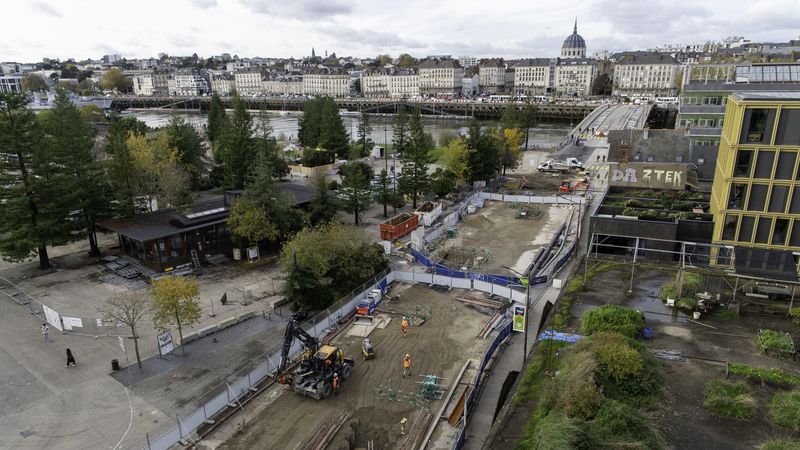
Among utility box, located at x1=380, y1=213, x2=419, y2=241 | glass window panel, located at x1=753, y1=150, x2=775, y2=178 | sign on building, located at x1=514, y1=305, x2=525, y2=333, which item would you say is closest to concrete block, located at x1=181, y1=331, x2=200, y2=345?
sign on building, located at x1=514, y1=305, x2=525, y2=333

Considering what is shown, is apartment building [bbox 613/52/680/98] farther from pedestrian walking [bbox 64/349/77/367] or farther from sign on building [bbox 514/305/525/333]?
pedestrian walking [bbox 64/349/77/367]

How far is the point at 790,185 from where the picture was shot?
2681 centimetres

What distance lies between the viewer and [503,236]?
144 feet

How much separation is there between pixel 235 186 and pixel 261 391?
35.3 m

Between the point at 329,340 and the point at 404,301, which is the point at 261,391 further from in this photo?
the point at 404,301

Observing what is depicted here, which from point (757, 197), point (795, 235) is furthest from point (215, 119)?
point (795, 235)

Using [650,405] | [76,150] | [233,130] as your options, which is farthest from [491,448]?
[233,130]

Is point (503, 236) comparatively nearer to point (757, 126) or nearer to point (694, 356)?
point (757, 126)

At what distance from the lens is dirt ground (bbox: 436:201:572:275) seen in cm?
3847

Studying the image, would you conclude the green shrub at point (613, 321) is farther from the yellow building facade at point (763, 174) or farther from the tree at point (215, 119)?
the tree at point (215, 119)

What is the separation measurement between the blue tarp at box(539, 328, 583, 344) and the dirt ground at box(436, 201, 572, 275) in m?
16.0

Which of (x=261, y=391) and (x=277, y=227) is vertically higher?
(x=277, y=227)

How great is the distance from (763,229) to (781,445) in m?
19.2

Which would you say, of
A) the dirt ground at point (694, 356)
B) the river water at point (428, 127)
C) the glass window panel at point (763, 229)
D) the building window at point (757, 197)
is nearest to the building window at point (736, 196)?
the building window at point (757, 197)
